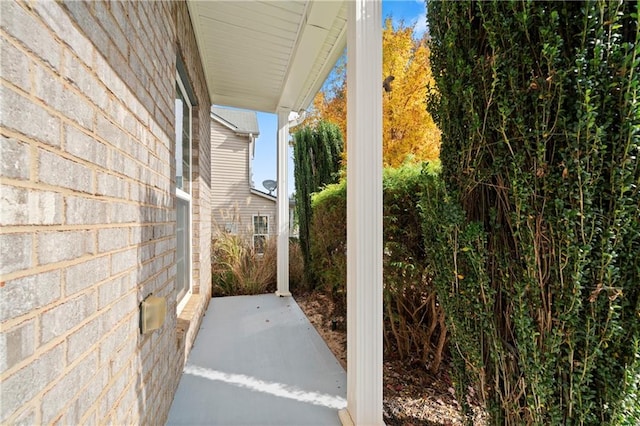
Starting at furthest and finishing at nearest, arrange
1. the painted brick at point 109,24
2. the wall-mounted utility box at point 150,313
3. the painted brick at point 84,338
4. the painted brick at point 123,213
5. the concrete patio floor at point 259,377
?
1. the concrete patio floor at point 259,377
2. the wall-mounted utility box at point 150,313
3. the painted brick at point 123,213
4. the painted brick at point 109,24
5. the painted brick at point 84,338

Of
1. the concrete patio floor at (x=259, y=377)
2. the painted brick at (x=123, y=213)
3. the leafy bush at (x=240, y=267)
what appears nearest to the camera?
the painted brick at (x=123, y=213)

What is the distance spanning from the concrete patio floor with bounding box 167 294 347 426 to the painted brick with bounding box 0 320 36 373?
156 cm

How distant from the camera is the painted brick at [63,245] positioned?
2.27 ft

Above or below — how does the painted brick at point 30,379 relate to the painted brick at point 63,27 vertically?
below

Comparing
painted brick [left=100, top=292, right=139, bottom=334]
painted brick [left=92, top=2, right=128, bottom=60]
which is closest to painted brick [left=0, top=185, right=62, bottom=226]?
painted brick [left=100, top=292, right=139, bottom=334]

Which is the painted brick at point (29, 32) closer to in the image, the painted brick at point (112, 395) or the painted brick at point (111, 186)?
the painted brick at point (111, 186)

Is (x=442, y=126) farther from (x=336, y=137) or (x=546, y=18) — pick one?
(x=336, y=137)

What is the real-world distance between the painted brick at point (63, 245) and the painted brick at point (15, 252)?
0.04 meters

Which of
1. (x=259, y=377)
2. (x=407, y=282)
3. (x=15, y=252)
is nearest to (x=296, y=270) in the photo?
(x=259, y=377)

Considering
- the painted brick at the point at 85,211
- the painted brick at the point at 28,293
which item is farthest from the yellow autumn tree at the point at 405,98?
the painted brick at the point at 28,293

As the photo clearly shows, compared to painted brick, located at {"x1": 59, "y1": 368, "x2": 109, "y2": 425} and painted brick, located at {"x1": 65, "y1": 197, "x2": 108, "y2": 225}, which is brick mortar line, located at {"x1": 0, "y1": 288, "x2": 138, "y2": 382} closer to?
painted brick, located at {"x1": 59, "y1": 368, "x2": 109, "y2": 425}

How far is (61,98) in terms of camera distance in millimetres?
758

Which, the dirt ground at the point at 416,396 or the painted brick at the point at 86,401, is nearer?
the painted brick at the point at 86,401

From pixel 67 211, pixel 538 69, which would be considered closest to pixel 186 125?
pixel 67 211
